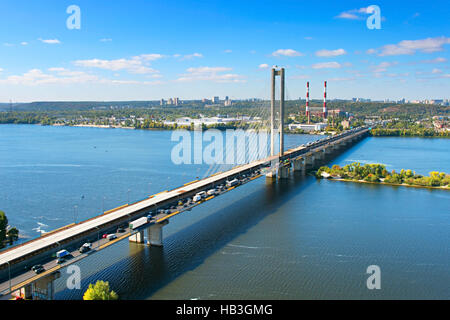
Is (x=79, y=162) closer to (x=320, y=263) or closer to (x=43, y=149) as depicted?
(x=43, y=149)

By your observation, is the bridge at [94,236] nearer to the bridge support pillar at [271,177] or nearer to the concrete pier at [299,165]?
the bridge support pillar at [271,177]

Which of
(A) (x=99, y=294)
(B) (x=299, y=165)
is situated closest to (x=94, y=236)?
(A) (x=99, y=294)

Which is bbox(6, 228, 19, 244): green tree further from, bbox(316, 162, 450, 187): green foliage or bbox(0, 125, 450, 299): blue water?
bbox(316, 162, 450, 187): green foliage

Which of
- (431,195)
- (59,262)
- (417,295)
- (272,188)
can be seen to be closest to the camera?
(59,262)

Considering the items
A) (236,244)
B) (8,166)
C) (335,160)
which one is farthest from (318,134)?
(236,244)

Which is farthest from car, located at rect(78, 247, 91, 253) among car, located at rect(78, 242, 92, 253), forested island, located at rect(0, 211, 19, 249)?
forested island, located at rect(0, 211, 19, 249)

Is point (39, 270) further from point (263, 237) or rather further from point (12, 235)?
point (263, 237)

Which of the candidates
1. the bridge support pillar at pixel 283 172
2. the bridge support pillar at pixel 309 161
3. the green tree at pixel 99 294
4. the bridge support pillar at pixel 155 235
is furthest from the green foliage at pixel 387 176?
the green tree at pixel 99 294
